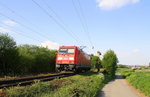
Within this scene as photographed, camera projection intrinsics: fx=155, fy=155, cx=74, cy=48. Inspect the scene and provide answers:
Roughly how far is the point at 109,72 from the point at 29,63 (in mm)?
13505

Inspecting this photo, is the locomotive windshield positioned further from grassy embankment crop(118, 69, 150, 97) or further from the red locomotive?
grassy embankment crop(118, 69, 150, 97)

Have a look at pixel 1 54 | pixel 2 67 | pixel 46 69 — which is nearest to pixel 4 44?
pixel 1 54

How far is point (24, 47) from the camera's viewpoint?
25719 mm

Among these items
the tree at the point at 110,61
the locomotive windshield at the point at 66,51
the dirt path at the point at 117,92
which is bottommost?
the dirt path at the point at 117,92

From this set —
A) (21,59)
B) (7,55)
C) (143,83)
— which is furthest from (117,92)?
(21,59)

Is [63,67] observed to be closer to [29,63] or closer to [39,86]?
[29,63]

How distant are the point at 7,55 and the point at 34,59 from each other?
6632 mm

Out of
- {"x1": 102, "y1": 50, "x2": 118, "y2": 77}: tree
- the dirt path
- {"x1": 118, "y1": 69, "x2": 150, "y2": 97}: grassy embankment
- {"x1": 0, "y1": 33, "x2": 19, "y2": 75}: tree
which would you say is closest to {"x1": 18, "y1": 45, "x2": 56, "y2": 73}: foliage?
{"x1": 0, "y1": 33, "x2": 19, "y2": 75}: tree

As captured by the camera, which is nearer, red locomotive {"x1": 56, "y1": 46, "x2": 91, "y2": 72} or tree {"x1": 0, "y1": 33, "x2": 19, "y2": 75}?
tree {"x1": 0, "y1": 33, "x2": 19, "y2": 75}

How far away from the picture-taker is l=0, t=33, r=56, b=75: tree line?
1861 cm

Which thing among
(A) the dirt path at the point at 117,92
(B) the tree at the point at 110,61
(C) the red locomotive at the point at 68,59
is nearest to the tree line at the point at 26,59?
(B) the tree at the point at 110,61

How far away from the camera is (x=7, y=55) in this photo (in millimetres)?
18578

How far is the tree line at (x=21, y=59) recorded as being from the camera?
18.6 m

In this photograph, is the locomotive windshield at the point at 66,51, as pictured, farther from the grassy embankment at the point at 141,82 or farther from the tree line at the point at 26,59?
the grassy embankment at the point at 141,82
